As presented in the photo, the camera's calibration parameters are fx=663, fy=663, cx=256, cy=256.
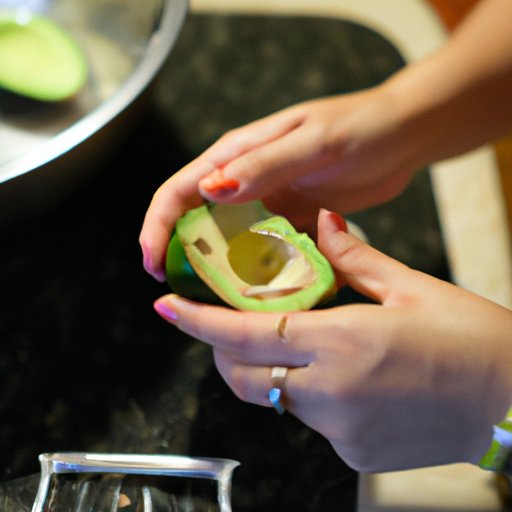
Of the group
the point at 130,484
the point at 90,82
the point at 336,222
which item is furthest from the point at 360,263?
the point at 90,82

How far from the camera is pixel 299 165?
45 centimetres

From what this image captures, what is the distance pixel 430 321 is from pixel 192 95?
353 millimetres

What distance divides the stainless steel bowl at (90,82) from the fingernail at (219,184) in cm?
9

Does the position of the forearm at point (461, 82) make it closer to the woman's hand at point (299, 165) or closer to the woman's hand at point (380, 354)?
the woman's hand at point (299, 165)

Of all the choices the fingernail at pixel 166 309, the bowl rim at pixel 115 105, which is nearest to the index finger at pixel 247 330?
the fingernail at pixel 166 309

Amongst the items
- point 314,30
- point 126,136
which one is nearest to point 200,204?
point 126,136

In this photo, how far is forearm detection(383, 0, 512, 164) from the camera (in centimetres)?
48

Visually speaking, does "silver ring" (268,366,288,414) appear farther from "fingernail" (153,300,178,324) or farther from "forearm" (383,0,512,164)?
"forearm" (383,0,512,164)

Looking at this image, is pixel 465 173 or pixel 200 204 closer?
pixel 200 204

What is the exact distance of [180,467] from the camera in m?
0.40

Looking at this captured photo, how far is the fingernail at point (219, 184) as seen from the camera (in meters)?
0.40

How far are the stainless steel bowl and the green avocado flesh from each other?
0.04 feet

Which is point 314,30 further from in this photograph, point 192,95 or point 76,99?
point 76,99

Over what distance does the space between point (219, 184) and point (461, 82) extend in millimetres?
209
